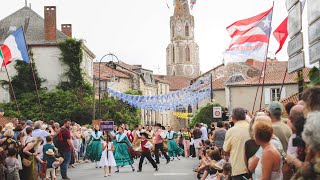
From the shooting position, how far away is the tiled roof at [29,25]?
67.2 m

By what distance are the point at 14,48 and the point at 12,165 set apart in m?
12.9

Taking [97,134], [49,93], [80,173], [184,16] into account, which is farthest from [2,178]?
[184,16]

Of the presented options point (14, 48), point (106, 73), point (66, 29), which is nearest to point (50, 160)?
point (14, 48)

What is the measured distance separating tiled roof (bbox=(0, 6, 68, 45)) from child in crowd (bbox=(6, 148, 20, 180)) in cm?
5029

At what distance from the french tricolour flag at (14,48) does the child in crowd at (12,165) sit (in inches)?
472

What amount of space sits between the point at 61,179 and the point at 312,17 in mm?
14187

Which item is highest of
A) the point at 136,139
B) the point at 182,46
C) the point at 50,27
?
→ the point at 182,46

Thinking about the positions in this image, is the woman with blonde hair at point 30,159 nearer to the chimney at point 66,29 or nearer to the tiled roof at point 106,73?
the chimney at point 66,29

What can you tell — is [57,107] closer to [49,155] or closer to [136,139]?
[136,139]

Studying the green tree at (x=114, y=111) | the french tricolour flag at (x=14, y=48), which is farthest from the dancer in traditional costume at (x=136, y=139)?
the green tree at (x=114, y=111)

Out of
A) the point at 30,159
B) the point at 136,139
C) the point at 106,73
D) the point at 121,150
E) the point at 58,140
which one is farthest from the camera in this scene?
the point at 106,73

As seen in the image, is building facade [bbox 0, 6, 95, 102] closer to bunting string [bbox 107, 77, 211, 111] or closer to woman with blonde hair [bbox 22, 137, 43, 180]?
bunting string [bbox 107, 77, 211, 111]

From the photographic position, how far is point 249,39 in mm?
19734

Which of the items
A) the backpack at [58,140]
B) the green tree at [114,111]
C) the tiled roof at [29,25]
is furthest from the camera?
the tiled roof at [29,25]
